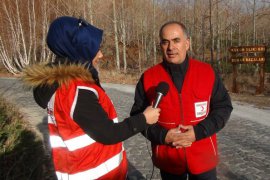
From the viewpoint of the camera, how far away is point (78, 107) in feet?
6.62

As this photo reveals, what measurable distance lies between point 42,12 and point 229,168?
24.1 m

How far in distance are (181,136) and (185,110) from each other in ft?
0.75

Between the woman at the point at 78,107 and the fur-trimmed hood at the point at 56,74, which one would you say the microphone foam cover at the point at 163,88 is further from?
the fur-trimmed hood at the point at 56,74

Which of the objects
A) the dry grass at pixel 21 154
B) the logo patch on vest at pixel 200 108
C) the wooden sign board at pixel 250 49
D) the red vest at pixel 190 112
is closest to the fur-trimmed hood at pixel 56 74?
the red vest at pixel 190 112

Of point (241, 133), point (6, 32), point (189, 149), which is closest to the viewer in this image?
point (189, 149)

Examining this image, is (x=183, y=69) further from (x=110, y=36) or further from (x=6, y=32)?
(x=110, y=36)

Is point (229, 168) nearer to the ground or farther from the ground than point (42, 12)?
nearer to the ground

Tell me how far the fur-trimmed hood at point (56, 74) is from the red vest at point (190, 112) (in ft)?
2.76

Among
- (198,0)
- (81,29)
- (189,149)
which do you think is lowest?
(189,149)

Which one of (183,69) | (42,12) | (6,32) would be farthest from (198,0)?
(183,69)

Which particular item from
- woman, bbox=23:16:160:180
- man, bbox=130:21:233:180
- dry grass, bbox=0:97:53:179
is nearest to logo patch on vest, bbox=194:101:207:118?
man, bbox=130:21:233:180

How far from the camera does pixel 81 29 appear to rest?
84.6 inches

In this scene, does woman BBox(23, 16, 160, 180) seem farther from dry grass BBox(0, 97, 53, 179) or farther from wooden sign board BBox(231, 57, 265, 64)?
wooden sign board BBox(231, 57, 265, 64)

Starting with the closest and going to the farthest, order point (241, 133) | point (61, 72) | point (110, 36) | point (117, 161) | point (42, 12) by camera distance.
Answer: point (61, 72) < point (117, 161) < point (241, 133) < point (42, 12) < point (110, 36)
